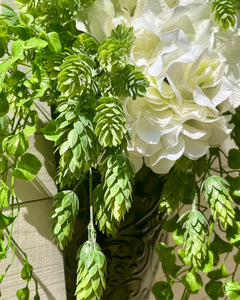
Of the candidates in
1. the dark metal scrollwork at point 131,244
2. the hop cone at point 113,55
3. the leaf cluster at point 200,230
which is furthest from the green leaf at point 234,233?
the hop cone at point 113,55

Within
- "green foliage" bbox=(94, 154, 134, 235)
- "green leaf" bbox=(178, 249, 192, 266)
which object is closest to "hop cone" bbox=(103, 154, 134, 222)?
"green foliage" bbox=(94, 154, 134, 235)

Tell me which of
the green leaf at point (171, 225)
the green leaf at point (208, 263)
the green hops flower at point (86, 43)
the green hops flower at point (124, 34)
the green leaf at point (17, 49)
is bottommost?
the green leaf at point (171, 225)

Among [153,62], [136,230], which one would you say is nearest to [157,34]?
[153,62]

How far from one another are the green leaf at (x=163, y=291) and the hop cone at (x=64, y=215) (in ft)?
0.48

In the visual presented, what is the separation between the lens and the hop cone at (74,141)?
273mm

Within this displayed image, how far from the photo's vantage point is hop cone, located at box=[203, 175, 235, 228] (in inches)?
13.3

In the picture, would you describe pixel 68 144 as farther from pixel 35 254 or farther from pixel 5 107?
pixel 35 254

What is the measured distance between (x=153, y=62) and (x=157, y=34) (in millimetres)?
28

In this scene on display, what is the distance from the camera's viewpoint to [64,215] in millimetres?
316

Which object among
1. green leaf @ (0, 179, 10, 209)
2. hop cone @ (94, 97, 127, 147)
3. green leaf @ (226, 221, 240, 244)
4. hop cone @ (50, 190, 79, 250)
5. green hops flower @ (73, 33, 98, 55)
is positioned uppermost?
green hops flower @ (73, 33, 98, 55)

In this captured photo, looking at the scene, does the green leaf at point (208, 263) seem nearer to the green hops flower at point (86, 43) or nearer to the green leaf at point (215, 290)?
the green leaf at point (215, 290)

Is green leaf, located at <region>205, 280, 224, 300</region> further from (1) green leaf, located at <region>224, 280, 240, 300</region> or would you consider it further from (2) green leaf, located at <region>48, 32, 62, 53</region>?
(2) green leaf, located at <region>48, 32, 62, 53</region>

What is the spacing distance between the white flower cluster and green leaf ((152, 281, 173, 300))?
15cm

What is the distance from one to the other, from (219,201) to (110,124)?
0.15m
